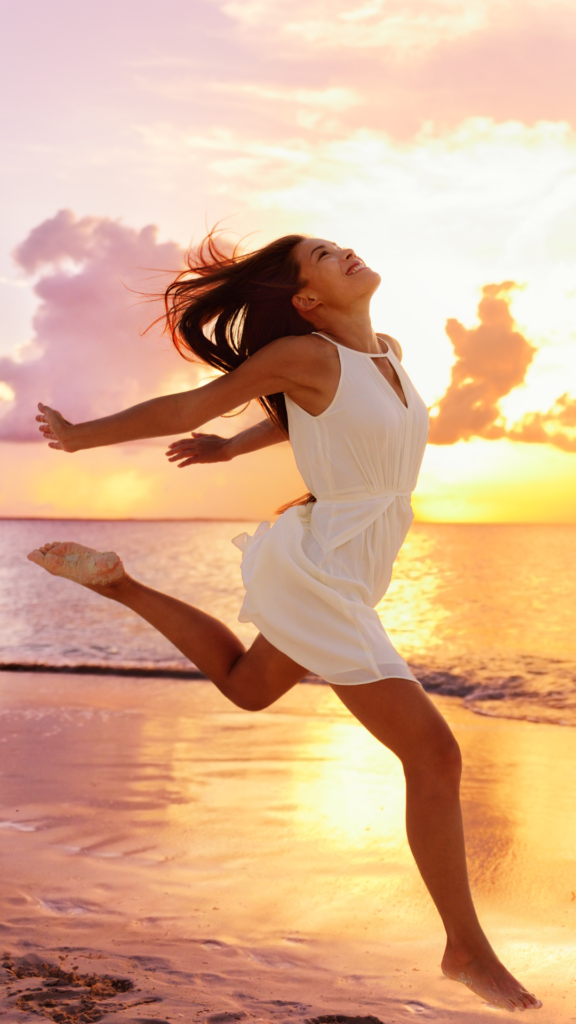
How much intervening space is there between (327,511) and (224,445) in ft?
2.47

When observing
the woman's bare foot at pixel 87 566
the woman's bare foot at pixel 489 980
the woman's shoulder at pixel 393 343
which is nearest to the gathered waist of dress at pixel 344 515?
the woman's shoulder at pixel 393 343

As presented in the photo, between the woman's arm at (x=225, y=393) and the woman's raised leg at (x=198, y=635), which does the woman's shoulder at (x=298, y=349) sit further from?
the woman's raised leg at (x=198, y=635)

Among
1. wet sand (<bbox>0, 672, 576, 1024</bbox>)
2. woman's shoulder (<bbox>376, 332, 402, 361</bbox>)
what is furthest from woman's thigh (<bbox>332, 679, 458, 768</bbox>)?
woman's shoulder (<bbox>376, 332, 402, 361</bbox>)

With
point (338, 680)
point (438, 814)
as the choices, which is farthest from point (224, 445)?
point (438, 814)

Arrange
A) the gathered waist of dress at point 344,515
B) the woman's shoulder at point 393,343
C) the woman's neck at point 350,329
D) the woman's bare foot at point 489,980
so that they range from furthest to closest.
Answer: the woman's shoulder at point 393,343 → the woman's neck at point 350,329 → the gathered waist of dress at point 344,515 → the woman's bare foot at point 489,980

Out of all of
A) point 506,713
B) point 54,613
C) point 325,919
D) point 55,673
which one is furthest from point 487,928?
point 54,613

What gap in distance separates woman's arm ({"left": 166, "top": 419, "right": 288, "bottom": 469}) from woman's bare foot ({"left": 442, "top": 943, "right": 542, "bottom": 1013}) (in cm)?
172

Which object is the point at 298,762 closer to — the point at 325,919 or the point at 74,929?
the point at 325,919

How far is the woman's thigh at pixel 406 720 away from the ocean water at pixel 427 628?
606 centimetres

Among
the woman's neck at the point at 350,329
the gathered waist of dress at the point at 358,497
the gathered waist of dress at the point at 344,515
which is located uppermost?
the woman's neck at the point at 350,329

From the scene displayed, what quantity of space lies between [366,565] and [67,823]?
2380mm

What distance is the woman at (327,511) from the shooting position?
2328 mm

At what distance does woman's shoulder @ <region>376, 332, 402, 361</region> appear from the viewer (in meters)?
2.88

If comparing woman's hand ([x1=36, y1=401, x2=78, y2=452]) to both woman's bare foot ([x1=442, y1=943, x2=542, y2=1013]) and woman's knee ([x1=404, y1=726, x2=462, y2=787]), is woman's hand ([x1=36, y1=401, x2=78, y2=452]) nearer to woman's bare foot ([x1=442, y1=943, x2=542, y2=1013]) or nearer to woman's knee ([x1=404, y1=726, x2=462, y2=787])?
woman's knee ([x1=404, y1=726, x2=462, y2=787])
